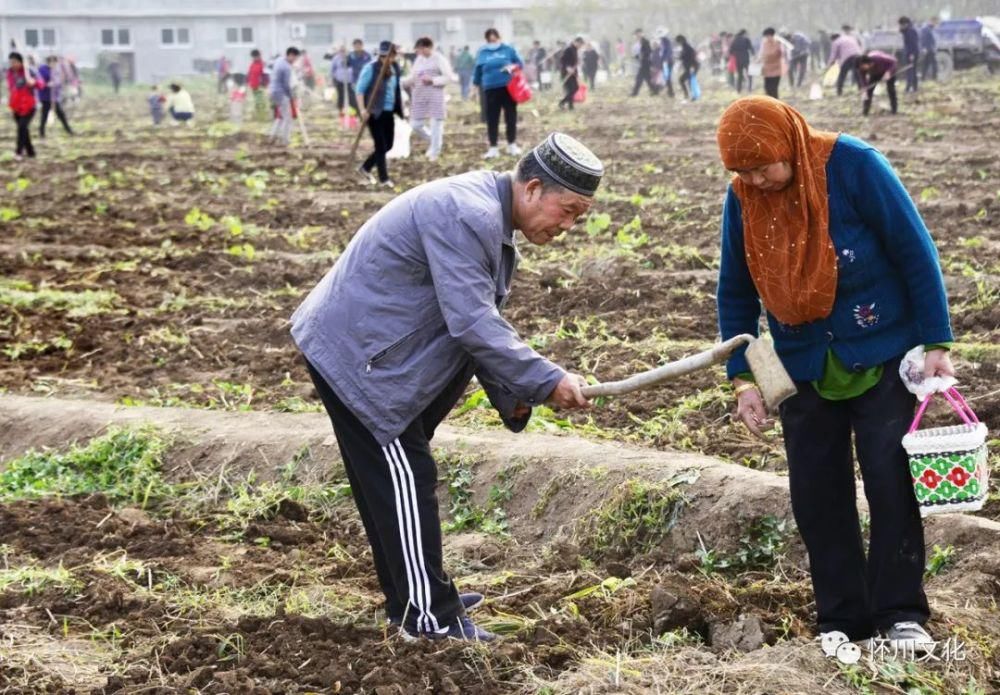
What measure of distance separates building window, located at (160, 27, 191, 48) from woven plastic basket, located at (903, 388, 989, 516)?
60812 mm

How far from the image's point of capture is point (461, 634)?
14.3 feet

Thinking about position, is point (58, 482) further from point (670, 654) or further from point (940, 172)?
point (940, 172)

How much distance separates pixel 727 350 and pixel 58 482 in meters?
3.44

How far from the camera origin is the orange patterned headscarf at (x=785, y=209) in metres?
3.60

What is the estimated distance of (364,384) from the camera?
4.09m

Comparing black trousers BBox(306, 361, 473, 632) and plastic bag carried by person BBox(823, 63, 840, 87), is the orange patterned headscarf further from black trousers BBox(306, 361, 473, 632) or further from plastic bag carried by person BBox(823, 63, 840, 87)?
plastic bag carried by person BBox(823, 63, 840, 87)

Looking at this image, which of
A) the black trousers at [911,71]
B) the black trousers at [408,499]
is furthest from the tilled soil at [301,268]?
the black trousers at [911,71]

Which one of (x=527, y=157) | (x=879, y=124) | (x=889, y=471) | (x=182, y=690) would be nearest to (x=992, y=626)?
(x=889, y=471)

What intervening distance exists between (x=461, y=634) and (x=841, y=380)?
1338mm

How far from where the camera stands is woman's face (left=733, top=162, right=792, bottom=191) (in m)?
3.65

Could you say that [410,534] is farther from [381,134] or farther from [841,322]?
[381,134]

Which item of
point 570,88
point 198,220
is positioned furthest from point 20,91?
point 570,88

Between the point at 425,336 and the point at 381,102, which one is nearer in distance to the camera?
the point at 425,336

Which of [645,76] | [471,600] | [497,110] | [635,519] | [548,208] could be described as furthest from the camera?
[645,76]
